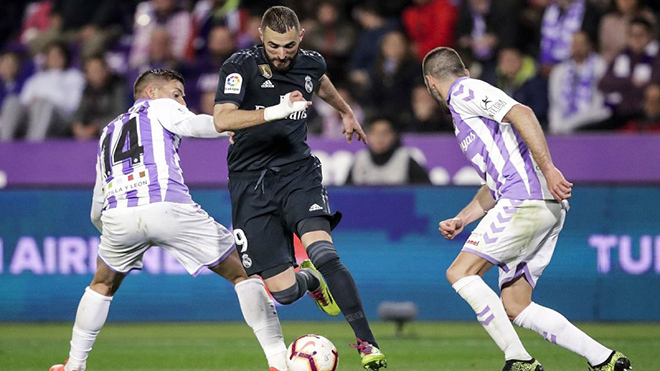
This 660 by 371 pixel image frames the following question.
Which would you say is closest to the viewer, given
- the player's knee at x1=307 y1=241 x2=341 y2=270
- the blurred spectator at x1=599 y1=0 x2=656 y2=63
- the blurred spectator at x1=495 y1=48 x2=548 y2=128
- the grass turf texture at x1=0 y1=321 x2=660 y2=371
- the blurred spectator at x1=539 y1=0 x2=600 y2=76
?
the player's knee at x1=307 y1=241 x2=341 y2=270

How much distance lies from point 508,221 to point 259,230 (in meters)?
1.67

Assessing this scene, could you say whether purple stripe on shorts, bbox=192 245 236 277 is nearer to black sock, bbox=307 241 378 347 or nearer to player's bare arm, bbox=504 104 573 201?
black sock, bbox=307 241 378 347

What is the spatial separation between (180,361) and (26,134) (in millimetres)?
7275

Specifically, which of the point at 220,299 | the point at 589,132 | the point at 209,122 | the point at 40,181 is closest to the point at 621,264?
the point at 589,132

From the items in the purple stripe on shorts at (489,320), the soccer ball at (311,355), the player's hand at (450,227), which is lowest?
the soccer ball at (311,355)

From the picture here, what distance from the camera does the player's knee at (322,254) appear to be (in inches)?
273

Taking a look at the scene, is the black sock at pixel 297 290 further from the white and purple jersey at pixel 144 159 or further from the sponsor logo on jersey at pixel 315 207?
the white and purple jersey at pixel 144 159

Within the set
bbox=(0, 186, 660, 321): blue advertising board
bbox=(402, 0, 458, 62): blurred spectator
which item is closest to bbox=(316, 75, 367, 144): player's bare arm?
bbox=(0, 186, 660, 321): blue advertising board

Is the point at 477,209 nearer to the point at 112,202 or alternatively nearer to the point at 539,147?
the point at 539,147

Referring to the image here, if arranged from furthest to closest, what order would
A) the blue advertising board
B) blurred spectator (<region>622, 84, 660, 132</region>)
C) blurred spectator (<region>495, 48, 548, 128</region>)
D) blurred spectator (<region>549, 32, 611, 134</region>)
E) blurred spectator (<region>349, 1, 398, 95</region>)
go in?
blurred spectator (<region>349, 1, 398, 95</region>) < blurred spectator (<region>495, 48, 548, 128</region>) < blurred spectator (<region>549, 32, 611, 134</region>) < blurred spectator (<region>622, 84, 660, 132</region>) < the blue advertising board

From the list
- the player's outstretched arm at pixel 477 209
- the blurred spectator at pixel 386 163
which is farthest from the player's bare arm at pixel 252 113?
the blurred spectator at pixel 386 163

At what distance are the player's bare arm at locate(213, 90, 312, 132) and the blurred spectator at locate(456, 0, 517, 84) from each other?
769 cm

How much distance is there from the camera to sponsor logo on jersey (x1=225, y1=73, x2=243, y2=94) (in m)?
7.07

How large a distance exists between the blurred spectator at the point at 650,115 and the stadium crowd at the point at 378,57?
0.01 m
